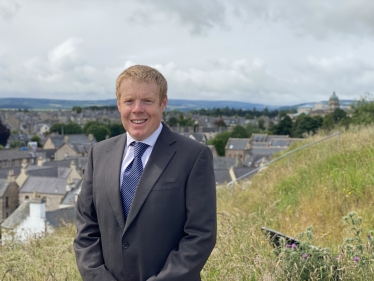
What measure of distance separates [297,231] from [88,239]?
4111mm

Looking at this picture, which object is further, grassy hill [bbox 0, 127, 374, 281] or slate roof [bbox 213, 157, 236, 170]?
slate roof [bbox 213, 157, 236, 170]

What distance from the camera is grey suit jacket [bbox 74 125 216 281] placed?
108 inches

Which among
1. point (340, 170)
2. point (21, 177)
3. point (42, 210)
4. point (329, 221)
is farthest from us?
point (21, 177)

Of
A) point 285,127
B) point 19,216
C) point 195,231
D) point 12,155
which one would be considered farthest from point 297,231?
point 12,155

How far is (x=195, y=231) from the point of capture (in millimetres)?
2758

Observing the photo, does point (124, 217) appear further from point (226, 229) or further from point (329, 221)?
point (329, 221)

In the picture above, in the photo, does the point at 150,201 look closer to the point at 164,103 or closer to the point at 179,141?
the point at 179,141

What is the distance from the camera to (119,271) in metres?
2.85

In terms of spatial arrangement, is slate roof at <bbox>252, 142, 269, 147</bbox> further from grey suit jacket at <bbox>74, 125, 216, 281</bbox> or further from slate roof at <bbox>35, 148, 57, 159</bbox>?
grey suit jacket at <bbox>74, 125, 216, 281</bbox>

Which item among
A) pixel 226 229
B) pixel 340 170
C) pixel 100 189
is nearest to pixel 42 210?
pixel 340 170

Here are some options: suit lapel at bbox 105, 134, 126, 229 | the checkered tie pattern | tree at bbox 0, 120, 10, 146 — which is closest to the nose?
the checkered tie pattern

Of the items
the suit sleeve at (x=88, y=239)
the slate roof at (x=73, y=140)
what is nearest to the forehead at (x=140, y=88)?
the suit sleeve at (x=88, y=239)

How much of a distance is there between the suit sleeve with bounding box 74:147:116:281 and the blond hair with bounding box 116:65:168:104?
2.16 ft

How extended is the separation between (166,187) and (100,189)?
18.3 inches
